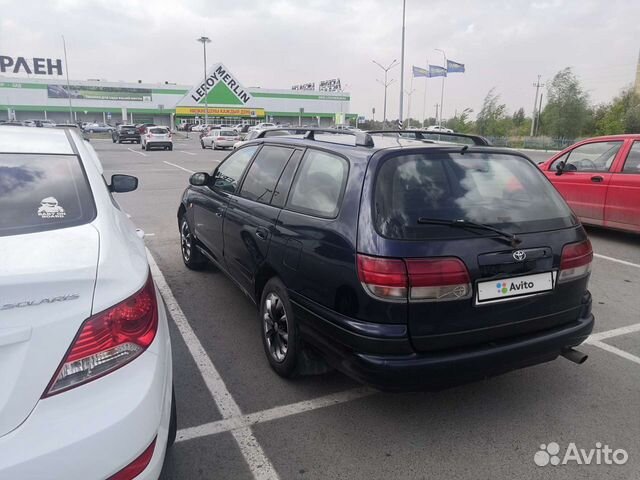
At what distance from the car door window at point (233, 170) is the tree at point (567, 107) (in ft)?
155

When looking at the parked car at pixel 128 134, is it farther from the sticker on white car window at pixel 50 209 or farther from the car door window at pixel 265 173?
the sticker on white car window at pixel 50 209

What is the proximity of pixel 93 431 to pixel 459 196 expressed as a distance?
2.17 meters

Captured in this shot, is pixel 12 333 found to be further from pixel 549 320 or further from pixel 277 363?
pixel 549 320

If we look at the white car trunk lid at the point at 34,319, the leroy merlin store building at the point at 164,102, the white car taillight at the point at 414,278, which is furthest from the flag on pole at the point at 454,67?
the white car trunk lid at the point at 34,319

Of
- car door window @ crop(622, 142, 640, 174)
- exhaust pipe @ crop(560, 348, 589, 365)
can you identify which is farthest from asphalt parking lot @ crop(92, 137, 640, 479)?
car door window @ crop(622, 142, 640, 174)

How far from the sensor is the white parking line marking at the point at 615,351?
12.2 ft

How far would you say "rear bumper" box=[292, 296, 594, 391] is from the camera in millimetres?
2498

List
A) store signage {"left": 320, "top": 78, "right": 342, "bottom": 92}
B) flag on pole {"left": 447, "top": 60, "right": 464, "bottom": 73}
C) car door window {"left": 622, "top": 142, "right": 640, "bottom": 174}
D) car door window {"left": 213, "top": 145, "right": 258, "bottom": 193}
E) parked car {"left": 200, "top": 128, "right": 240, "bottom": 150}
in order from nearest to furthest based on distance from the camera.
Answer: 1. car door window {"left": 213, "top": 145, "right": 258, "bottom": 193}
2. car door window {"left": 622, "top": 142, "right": 640, "bottom": 174}
3. parked car {"left": 200, "top": 128, "right": 240, "bottom": 150}
4. flag on pole {"left": 447, "top": 60, "right": 464, "bottom": 73}
5. store signage {"left": 320, "top": 78, "right": 342, "bottom": 92}

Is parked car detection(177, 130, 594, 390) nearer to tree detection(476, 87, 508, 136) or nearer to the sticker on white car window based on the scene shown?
the sticker on white car window

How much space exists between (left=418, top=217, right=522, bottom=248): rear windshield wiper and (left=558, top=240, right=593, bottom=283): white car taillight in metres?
0.41

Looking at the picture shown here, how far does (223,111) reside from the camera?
74.7 meters

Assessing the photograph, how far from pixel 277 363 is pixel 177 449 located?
932 millimetres

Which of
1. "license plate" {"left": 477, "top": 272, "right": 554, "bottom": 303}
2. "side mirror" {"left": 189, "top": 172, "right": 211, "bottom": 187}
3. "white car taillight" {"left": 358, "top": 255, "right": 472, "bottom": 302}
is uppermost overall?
"side mirror" {"left": 189, "top": 172, "right": 211, "bottom": 187}

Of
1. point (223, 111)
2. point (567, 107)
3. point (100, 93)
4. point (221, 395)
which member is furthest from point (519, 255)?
point (100, 93)
